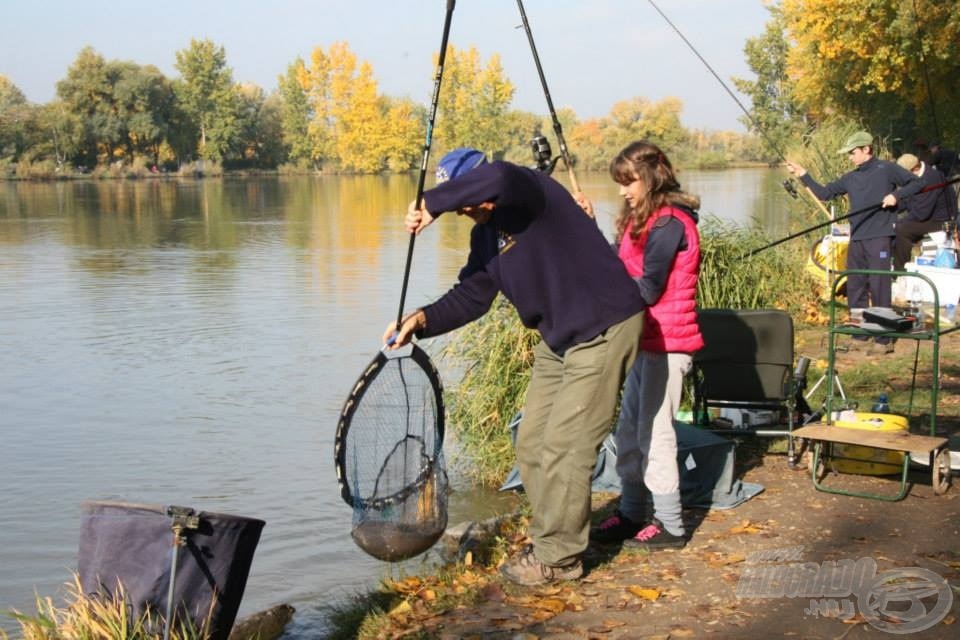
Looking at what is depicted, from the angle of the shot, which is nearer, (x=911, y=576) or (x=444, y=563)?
(x=911, y=576)

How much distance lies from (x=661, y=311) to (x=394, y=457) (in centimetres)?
134

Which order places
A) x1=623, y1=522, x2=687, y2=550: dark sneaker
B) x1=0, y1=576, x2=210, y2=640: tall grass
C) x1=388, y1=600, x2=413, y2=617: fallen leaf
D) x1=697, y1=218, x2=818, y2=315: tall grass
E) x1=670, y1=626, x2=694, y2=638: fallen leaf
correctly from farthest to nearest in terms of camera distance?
x1=697, y1=218, x2=818, y2=315: tall grass
x1=623, y1=522, x2=687, y2=550: dark sneaker
x1=388, y1=600, x2=413, y2=617: fallen leaf
x1=670, y1=626, x2=694, y2=638: fallen leaf
x1=0, y1=576, x2=210, y2=640: tall grass

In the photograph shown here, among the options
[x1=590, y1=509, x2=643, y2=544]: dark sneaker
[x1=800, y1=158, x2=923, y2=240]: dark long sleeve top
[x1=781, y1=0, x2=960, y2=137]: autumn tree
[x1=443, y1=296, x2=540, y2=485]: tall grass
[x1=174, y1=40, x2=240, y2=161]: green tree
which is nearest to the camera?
[x1=590, y1=509, x2=643, y2=544]: dark sneaker

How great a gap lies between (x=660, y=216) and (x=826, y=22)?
2308cm

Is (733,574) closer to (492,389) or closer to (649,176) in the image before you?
(649,176)

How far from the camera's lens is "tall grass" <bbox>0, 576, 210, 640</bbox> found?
4.12 metres

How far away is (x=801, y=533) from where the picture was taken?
5492 millimetres

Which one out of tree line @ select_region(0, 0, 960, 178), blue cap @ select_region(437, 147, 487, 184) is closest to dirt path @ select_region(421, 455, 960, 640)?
blue cap @ select_region(437, 147, 487, 184)

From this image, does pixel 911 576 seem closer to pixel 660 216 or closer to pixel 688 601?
pixel 688 601

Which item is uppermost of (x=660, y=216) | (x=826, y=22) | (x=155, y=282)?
(x=826, y=22)

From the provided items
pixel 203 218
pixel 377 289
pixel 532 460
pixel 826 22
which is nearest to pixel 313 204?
pixel 203 218

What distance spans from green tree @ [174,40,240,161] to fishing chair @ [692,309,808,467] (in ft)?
298

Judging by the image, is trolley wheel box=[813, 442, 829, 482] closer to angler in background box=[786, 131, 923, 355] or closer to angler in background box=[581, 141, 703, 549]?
angler in background box=[581, 141, 703, 549]

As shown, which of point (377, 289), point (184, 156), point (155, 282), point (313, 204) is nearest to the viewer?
point (377, 289)
